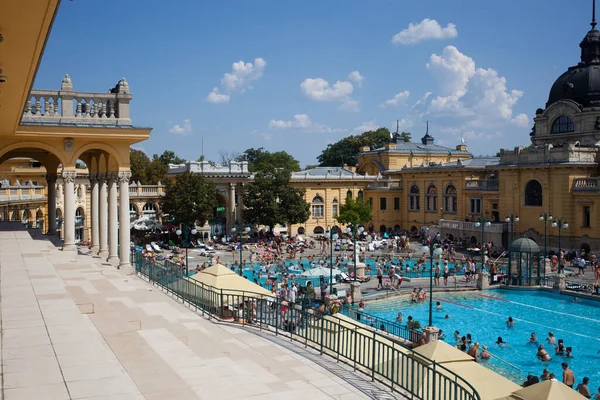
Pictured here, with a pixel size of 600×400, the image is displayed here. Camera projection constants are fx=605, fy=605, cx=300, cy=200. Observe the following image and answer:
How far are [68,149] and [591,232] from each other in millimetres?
39452

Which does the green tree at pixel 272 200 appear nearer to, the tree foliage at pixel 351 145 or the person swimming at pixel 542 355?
the person swimming at pixel 542 355

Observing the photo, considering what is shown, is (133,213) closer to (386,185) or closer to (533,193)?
(386,185)

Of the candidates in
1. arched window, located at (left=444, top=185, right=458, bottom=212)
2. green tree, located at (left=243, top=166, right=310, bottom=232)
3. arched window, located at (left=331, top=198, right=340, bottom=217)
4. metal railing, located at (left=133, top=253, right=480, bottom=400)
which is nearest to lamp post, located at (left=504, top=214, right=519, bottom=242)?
arched window, located at (left=444, top=185, right=458, bottom=212)

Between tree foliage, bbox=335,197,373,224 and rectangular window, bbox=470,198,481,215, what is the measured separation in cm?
1081

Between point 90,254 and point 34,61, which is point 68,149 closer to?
point 90,254

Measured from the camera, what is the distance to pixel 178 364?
9914 millimetres

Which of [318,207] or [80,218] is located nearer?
[80,218]

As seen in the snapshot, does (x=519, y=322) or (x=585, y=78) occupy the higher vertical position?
(x=585, y=78)

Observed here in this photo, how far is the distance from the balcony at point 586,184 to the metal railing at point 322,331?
36175 mm

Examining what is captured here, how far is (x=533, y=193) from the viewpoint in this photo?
51125mm

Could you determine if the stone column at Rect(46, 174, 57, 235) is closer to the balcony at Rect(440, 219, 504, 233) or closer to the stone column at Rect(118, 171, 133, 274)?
the stone column at Rect(118, 171, 133, 274)

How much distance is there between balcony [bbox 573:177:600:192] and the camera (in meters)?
46.0

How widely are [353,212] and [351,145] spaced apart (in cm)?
4925

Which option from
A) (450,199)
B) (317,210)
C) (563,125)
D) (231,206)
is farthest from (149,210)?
(563,125)
